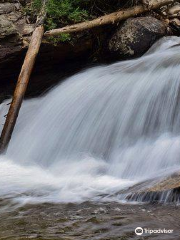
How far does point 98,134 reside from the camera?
213 inches

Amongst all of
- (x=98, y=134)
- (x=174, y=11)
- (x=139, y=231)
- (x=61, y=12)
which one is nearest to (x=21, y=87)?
(x=98, y=134)

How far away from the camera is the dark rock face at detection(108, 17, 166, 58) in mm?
7492

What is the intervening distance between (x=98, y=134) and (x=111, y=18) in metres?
2.98

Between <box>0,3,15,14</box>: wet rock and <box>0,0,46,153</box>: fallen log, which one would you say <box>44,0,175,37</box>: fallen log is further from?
<box>0,3,15,14</box>: wet rock

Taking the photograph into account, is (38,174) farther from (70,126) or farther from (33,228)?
(33,228)

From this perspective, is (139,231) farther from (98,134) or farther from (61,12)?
(61,12)

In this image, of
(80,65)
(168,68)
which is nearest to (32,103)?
(80,65)

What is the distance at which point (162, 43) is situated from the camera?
7.55 meters

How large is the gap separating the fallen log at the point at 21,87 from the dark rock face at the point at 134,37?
5.79 ft

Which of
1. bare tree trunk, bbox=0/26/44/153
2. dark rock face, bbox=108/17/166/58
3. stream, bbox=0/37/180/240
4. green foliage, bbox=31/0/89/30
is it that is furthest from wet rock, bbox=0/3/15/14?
dark rock face, bbox=108/17/166/58

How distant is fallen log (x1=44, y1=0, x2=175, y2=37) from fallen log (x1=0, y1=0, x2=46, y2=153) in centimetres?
26

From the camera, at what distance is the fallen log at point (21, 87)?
543cm

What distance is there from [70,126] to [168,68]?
1.75 meters

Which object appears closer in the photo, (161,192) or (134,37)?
(161,192)
